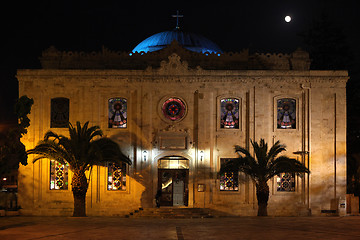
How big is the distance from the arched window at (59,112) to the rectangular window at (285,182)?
13.4m

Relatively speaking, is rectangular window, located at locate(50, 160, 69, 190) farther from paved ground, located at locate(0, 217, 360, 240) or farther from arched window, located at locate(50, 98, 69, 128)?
paved ground, located at locate(0, 217, 360, 240)

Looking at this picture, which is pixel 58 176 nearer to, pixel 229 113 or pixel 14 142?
pixel 14 142

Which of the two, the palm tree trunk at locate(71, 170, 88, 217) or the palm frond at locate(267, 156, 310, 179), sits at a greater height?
the palm frond at locate(267, 156, 310, 179)

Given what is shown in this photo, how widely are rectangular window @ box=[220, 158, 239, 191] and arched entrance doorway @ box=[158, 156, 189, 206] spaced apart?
2181mm

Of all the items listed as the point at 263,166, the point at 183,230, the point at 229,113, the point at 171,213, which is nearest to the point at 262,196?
the point at 263,166

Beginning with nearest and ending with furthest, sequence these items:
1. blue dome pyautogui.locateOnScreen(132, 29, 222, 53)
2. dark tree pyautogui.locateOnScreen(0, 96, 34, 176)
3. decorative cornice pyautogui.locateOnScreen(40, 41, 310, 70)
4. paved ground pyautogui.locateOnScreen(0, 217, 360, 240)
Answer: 1. paved ground pyautogui.locateOnScreen(0, 217, 360, 240)
2. dark tree pyautogui.locateOnScreen(0, 96, 34, 176)
3. decorative cornice pyautogui.locateOnScreen(40, 41, 310, 70)
4. blue dome pyautogui.locateOnScreen(132, 29, 222, 53)

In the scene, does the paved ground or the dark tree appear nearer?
the paved ground

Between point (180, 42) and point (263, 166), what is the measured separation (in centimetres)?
1334

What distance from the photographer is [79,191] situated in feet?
100

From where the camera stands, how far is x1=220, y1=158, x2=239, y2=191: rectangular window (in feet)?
108

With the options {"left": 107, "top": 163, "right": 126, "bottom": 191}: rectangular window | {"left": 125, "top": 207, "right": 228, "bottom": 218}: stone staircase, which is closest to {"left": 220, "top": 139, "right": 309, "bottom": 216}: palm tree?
{"left": 125, "top": 207, "right": 228, "bottom": 218}: stone staircase

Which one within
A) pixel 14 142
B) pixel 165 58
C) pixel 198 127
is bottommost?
pixel 14 142

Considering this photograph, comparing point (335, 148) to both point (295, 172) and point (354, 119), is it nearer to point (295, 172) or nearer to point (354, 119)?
point (295, 172)

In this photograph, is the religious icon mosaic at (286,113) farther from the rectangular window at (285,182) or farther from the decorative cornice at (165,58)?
the rectangular window at (285,182)
